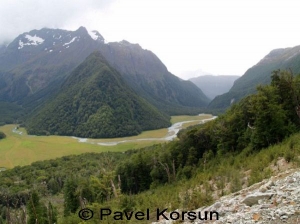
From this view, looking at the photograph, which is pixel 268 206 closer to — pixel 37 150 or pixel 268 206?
pixel 268 206

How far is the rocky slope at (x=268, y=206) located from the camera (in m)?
10.6

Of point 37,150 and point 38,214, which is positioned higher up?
point 37,150

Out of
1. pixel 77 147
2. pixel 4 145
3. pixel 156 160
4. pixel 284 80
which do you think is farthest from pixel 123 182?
pixel 4 145

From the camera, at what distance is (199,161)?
170 feet

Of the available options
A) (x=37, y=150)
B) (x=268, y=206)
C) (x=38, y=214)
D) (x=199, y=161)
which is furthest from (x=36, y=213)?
(x=37, y=150)

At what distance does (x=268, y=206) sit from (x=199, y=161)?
40.6 m

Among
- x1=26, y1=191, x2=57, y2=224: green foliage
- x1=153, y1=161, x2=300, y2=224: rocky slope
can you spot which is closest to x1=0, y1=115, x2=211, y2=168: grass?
x1=26, y1=191, x2=57, y2=224: green foliage

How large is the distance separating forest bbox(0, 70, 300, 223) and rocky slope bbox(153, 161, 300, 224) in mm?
4305

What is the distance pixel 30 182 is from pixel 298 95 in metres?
97.6

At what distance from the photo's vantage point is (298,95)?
135 feet

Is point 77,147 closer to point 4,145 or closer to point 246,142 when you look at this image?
point 4,145

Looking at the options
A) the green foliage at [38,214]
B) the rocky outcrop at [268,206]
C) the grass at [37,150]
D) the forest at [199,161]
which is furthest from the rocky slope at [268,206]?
the grass at [37,150]

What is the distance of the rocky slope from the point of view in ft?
34.6

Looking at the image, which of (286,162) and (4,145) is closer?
(286,162)
